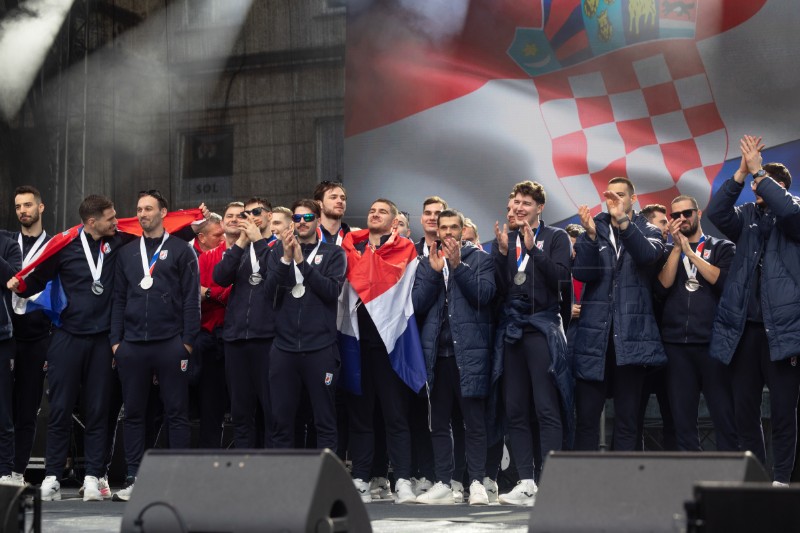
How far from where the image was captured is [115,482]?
7293mm

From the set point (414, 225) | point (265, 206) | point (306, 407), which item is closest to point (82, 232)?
point (265, 206)

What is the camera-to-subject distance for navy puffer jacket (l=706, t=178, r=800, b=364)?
17.6 ft

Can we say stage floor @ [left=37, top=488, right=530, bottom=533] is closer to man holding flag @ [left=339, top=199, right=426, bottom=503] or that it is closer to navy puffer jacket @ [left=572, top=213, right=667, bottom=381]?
man holding flag @ [left=339, top=199, right=426, bottom=503]

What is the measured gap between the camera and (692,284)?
5.89 metres

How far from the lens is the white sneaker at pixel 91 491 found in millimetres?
6062

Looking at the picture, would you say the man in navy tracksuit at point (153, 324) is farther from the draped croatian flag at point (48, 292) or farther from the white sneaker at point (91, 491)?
the draped croatian flag at point (48, 292)

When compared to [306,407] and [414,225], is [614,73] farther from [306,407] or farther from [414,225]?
[306,407]

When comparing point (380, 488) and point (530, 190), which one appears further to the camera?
point (380, 488)

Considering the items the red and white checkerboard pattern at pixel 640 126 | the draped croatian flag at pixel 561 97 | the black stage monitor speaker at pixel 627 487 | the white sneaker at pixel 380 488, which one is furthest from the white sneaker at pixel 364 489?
the black stage monitor speaker at pixel 627 487

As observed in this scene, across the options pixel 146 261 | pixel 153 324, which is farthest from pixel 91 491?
pixel 146 261

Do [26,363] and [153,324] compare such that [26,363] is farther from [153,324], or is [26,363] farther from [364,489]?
[364,489]

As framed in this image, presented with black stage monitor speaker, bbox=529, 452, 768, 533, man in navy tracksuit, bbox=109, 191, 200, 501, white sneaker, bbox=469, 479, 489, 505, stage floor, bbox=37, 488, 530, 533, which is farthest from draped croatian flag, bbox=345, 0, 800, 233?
black stage monitor speaker, bbox=529, 452, 768, 533

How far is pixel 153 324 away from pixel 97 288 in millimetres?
441

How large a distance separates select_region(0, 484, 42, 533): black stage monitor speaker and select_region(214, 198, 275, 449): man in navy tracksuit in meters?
3.00
